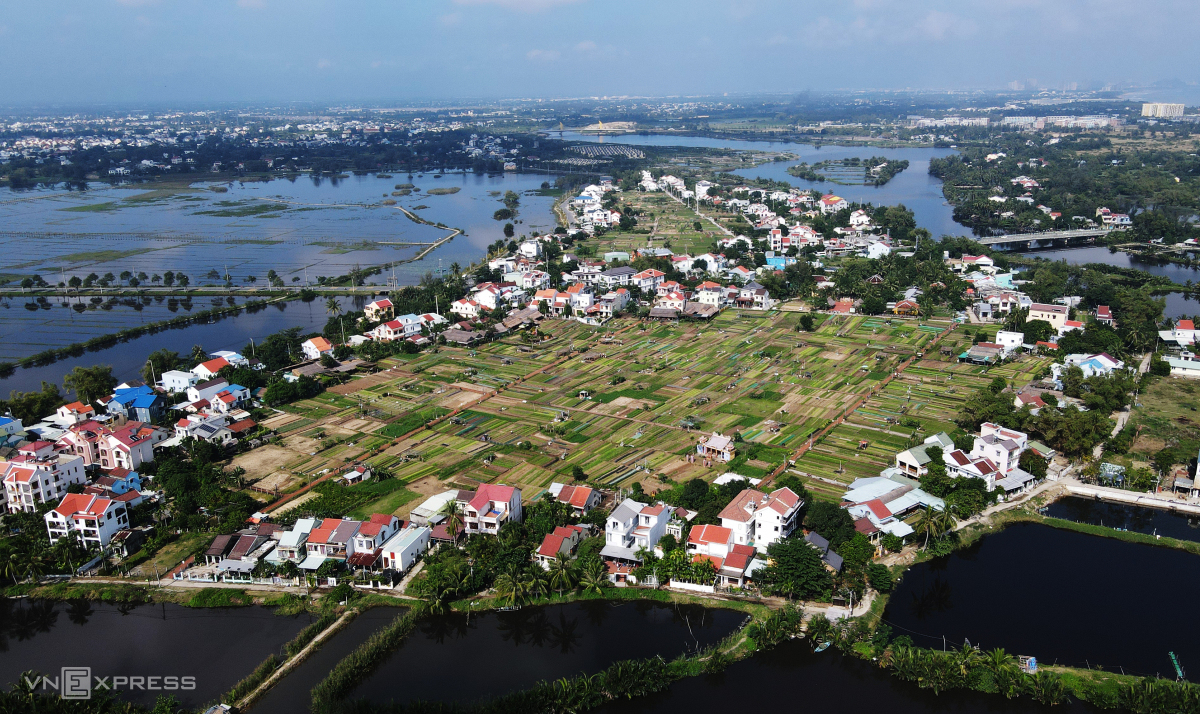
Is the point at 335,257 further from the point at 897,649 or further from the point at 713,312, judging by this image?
the point at 897,649

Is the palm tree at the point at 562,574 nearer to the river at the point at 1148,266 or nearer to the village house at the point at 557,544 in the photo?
the village house at the point at 557,544

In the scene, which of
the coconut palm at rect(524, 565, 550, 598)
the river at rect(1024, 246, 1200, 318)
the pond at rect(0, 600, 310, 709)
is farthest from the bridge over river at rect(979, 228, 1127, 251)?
the pond at rect(0, 600, 310, 709)

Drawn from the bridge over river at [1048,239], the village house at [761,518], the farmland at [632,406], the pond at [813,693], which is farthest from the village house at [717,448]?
the bridge over river at [1048,239]

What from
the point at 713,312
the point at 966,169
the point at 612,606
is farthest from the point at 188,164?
the point at 612,606

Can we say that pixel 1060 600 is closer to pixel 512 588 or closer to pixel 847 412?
pixel 847 412

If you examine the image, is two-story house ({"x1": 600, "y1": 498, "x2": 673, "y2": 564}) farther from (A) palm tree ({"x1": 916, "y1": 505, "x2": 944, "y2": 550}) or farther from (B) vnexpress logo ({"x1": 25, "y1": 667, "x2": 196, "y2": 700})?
(B) vnexpress logo ({"x1": 25, "y1": 667, "x2": 196, "y2": 700})

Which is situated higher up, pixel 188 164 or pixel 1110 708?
pixel 188 164
